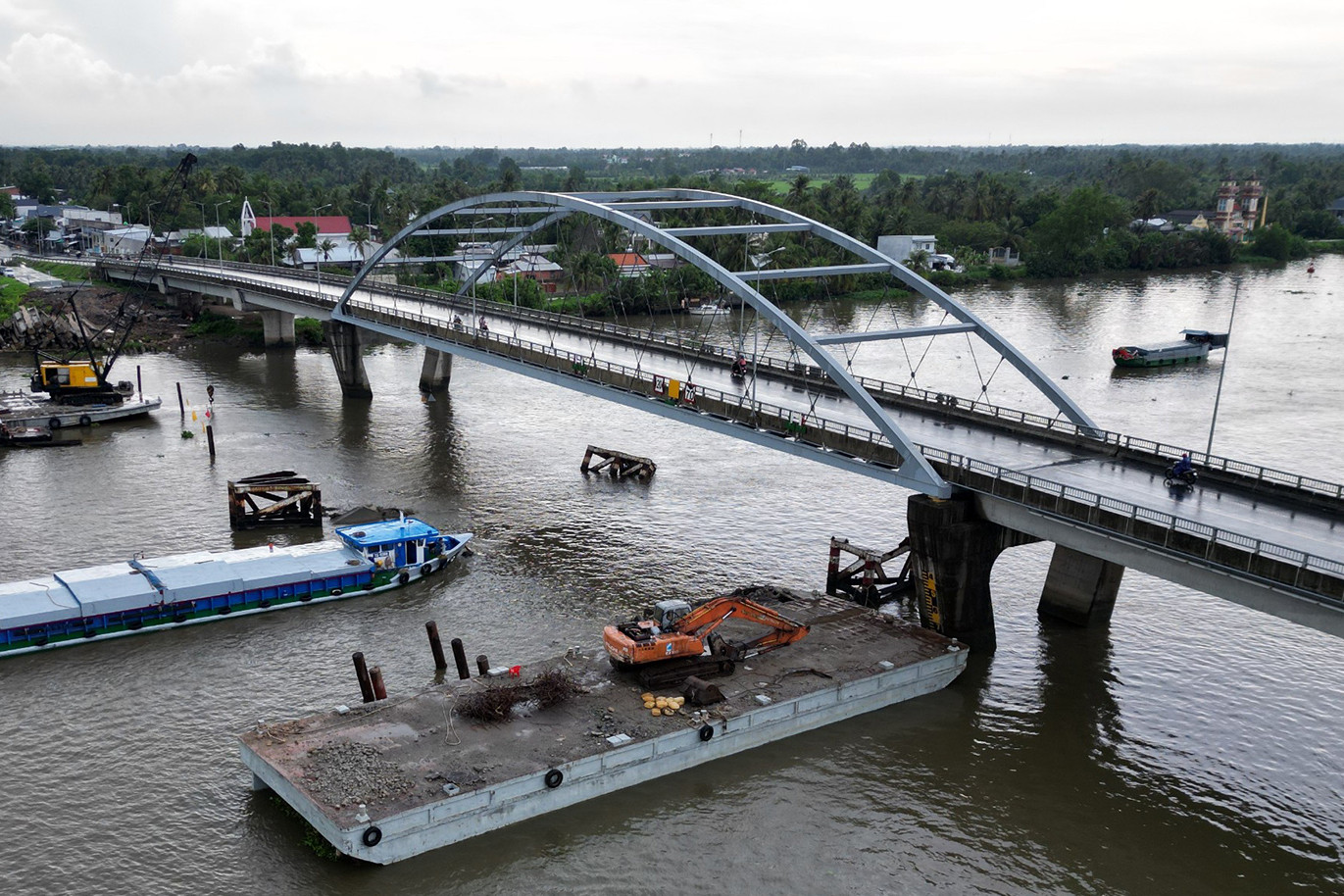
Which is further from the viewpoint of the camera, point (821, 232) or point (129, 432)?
point (129, 432)

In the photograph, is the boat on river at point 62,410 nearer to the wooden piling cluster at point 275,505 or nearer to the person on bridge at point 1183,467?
the wooden piling cluster at point 275,505

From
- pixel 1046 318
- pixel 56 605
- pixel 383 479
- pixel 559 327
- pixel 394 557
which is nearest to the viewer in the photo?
pixel 56 605

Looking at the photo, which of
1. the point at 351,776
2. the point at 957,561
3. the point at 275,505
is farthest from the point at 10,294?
the point at 957,561

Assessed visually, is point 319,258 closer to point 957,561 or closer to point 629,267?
point 629,267

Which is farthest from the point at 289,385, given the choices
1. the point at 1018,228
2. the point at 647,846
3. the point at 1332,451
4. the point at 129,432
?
the point at 1018,228

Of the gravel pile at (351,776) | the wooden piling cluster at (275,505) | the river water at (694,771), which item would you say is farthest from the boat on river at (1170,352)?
the gravel pile at (351,776)

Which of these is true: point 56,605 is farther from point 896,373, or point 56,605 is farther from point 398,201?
point 398,201
